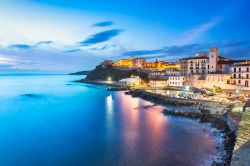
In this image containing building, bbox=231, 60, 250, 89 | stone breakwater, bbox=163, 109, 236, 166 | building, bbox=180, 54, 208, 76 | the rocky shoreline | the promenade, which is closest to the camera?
the promenade

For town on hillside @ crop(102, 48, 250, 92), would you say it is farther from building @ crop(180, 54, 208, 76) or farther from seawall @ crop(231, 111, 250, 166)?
seawall @ crop(231, 111, 250, 166)

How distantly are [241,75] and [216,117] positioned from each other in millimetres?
19327

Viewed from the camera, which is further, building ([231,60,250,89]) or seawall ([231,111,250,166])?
building ([231,60,250,89])

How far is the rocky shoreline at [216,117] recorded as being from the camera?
1395cm

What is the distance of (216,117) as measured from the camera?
23656mm

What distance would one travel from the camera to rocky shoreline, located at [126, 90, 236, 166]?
1395 cm

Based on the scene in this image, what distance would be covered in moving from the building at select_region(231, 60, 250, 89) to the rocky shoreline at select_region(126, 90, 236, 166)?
11329mm

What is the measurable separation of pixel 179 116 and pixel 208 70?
90.8ft

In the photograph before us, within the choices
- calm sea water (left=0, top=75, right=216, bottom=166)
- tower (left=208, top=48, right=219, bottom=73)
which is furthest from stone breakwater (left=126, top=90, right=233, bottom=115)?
tower (left=208, top=48, right=219, bottom=73)

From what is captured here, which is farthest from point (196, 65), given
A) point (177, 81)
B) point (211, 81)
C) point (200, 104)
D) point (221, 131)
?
point (221, 131)

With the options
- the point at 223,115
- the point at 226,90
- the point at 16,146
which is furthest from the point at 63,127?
the point at 226,90

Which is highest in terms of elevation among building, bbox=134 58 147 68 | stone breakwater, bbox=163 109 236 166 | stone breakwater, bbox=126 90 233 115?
building, bbox=134 58 147 68

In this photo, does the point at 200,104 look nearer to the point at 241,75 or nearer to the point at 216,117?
the point at 216,117

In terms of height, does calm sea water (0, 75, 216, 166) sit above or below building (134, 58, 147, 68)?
below
